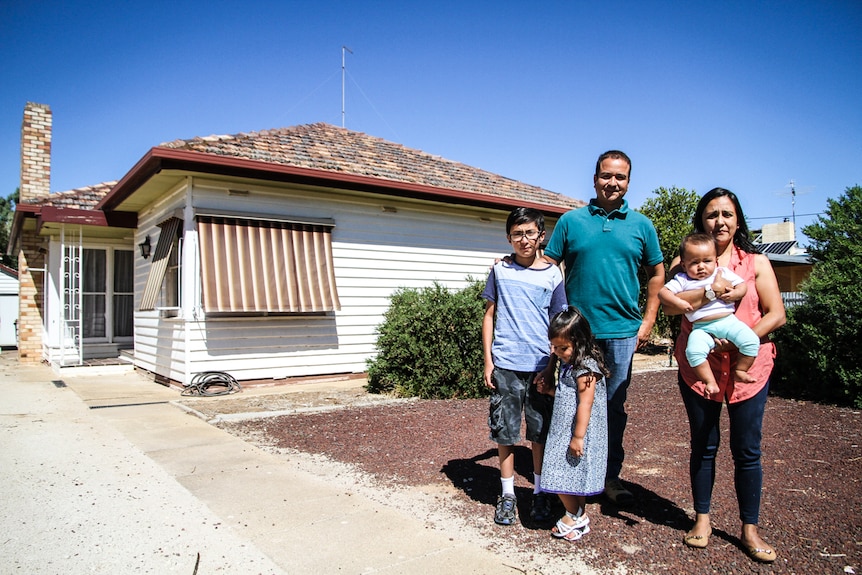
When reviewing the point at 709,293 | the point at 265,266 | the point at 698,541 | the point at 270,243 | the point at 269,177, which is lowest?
the point at 698,541

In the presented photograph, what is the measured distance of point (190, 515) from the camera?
369cm

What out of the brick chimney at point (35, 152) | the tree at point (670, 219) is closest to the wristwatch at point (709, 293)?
the tree at point (670, 219)

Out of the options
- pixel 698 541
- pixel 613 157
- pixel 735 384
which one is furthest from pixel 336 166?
pixel 698 541

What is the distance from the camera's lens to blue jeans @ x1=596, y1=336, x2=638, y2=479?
12.0 ft

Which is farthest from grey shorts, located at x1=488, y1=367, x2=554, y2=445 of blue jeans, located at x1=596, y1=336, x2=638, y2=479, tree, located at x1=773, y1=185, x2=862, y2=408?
tree, located at x1=773, y1=185, x2=862, y2=408

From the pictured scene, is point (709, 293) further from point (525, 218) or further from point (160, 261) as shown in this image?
point (160, 261)

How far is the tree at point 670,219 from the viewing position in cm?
1398

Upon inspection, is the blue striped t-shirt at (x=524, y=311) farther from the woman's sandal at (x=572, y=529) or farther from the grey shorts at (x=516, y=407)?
the woman's sandal at (x=572, y=529)

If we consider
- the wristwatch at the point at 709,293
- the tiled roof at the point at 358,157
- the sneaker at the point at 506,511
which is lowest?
the sneaker at the point at 506,511

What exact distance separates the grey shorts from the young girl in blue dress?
167 millimetres

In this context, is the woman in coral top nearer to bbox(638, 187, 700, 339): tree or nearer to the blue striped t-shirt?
the blue striped t-shirt

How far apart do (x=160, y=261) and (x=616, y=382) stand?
26.5 feet

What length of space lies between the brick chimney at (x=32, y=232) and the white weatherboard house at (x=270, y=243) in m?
1.34

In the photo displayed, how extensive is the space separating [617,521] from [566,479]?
538 millimetres
